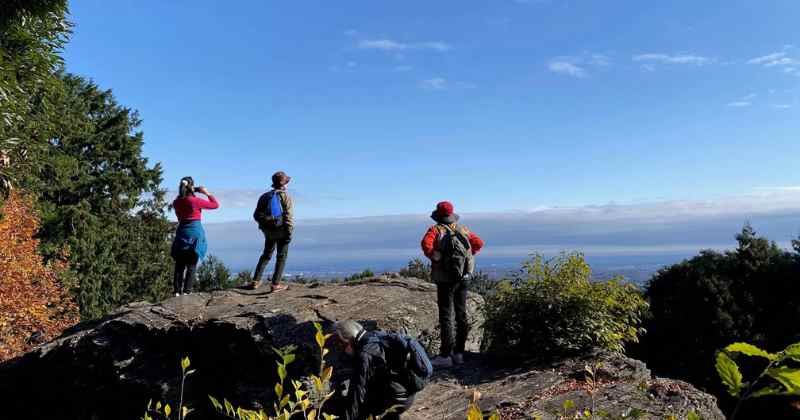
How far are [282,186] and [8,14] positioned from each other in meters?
9.99

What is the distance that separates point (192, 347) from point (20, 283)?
15.0 metres

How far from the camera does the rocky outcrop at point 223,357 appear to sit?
838cm

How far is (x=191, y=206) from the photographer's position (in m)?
11.0

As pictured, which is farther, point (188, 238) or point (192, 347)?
point (188, 238)

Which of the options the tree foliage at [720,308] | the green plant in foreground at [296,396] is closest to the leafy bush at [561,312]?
the green plant in foreground at [296,396]

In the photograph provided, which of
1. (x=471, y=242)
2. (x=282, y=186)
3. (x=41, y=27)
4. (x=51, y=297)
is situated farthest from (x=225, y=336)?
(x=51, y=297)

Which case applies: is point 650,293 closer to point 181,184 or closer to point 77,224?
point 181,184

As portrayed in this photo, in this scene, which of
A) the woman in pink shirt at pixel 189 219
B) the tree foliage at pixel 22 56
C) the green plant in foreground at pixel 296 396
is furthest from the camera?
the tree foliage at pixel 22 56

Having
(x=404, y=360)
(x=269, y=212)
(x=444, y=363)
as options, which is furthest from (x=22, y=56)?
(x=404, y=360)

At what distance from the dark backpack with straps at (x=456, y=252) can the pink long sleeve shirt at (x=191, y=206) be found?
189 inches

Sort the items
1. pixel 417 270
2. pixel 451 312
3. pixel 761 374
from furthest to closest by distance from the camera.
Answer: pixel 417 270 < pixel 451 312 < pixel 761 374

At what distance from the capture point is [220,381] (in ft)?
33.1

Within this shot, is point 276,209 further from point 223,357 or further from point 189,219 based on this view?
point 223,357

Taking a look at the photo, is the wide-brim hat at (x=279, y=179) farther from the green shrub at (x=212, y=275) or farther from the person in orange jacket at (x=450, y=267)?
the green shrub at (x=212, y=275)
